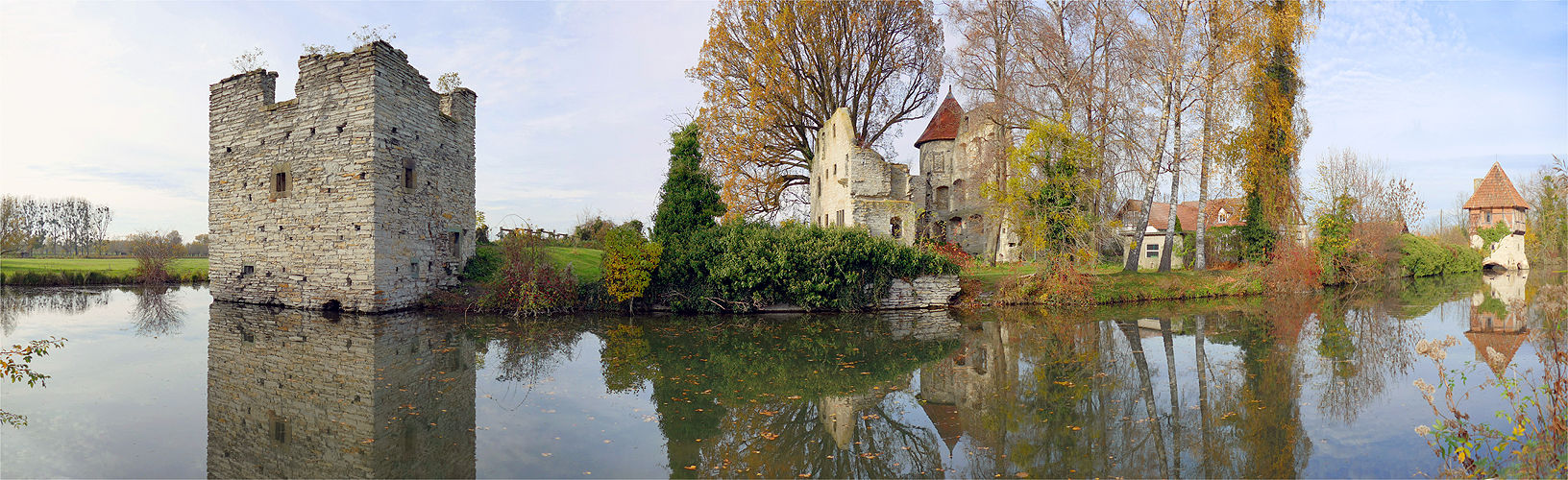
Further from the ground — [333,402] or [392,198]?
[392,198]

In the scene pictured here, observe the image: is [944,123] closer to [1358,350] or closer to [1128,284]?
[1128,284]

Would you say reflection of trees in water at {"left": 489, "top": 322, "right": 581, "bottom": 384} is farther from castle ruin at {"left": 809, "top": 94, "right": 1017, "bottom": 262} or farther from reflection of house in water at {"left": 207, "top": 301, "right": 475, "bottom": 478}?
castle ruin at {"left": 809, "top": 94, "right": 1017, "bottom": 262}

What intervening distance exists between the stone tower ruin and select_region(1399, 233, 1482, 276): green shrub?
37.8m

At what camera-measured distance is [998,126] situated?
23.6 metres

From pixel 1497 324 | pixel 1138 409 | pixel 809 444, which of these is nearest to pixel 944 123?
pixel 1497 324

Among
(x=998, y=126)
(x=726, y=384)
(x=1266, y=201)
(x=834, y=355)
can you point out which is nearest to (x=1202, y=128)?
(x=1266, y=201)

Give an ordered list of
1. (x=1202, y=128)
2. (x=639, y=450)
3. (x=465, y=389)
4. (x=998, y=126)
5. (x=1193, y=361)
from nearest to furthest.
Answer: (x=639, y=450)
(x=465, y=389)
(x=1193, y=361)
(x=1202, y=128)
(x=998, y=126)

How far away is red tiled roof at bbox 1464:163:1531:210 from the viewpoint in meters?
38.7

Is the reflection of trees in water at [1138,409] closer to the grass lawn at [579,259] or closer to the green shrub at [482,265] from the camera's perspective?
the grass lawn at [579,259]

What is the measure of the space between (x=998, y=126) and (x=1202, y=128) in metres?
6.42

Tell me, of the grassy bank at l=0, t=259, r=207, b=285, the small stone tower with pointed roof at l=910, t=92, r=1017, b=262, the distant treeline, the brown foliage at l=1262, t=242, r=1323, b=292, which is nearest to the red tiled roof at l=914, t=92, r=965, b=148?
the small stone tower with pointed roof at l=910, t=92, r=1017, b=262

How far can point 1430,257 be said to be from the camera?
30484 mm

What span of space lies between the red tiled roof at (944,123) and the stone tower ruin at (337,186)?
2160 centimetres

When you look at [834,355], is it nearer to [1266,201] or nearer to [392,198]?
[392,198]
